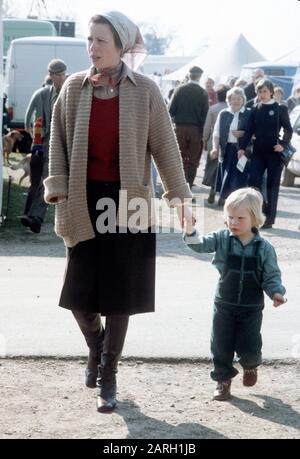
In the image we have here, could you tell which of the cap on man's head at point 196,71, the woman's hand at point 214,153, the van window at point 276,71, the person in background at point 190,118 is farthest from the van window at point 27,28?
the woman's hand at point 214,153

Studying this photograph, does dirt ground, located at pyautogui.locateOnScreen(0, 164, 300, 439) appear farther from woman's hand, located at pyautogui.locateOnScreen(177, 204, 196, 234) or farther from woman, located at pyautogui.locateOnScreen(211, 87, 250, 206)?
woman, located at pyautogui.locateOnScreen(211, 87, 250, 206)

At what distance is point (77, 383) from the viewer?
5.69 meters

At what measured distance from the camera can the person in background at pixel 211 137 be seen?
15611 millimetres

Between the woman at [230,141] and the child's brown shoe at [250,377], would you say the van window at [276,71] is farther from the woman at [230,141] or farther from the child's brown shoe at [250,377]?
the child's brown shoe at [250,377]

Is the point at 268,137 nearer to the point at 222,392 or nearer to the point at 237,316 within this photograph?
the point at 237,316

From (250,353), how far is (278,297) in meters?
0.39

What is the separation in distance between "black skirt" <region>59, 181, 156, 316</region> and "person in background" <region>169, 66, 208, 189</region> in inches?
425

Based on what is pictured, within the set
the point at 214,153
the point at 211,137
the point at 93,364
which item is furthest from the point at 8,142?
the point at 93,364

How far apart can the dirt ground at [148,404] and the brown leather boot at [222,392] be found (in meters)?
0.04

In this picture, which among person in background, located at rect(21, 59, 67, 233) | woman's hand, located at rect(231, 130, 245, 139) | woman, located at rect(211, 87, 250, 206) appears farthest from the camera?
woman, located at rect(211, 87, 250, 206)

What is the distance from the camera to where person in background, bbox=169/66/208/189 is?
1588cm

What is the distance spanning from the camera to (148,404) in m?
5.36

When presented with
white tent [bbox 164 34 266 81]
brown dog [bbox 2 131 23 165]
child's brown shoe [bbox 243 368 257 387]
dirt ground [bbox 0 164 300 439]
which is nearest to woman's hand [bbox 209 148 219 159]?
brown dog [bbox 2 131 23 165]

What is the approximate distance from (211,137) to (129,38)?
1194cm
